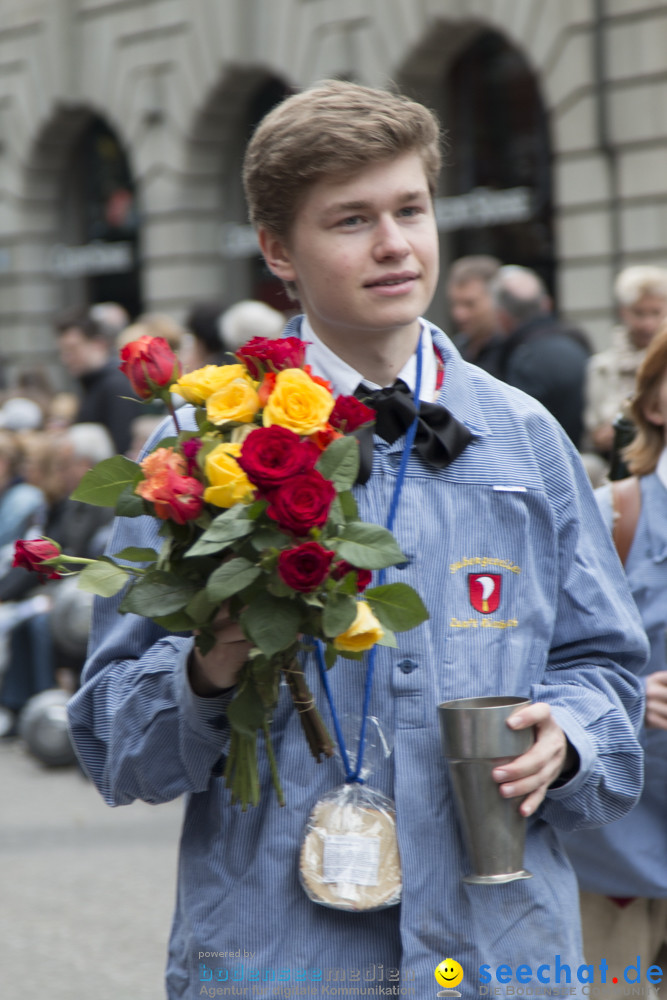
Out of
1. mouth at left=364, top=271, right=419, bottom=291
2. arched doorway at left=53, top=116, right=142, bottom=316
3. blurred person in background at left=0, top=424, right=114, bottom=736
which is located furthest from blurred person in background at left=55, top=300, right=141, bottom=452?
arched doorway at left=53, top=116, right=142, bottom=316

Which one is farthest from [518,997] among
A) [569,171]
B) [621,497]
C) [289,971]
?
[569,171]

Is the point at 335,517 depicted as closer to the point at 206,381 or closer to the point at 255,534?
the point at 255,534

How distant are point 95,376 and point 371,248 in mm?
7779

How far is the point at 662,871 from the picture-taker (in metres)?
3.39

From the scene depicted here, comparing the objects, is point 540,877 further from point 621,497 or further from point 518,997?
point 621,497

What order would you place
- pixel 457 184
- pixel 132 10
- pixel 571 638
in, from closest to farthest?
pixel 571 638 < pixel 457 184 < pixel 132 10

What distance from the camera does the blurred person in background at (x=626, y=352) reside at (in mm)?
6492

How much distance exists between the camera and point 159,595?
2.04m

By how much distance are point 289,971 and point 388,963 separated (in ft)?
0.48

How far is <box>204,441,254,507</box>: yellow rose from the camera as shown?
198 centimetres

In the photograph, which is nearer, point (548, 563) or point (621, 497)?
point (548, 563)

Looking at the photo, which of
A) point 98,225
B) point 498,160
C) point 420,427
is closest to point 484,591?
point 420,427

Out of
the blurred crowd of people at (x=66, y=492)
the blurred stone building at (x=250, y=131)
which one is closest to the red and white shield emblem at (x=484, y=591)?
the blurred crowd of people at (x=66, y=492)

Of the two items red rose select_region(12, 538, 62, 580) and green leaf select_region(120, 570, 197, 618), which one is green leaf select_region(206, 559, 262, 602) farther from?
red rose select_region(12, 538, 62, 580)
